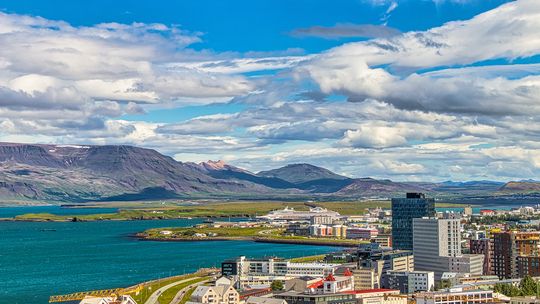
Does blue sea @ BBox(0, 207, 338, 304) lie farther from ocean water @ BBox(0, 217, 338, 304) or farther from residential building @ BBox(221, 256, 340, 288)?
residential building @ BBox(221, 256, 340, 288)

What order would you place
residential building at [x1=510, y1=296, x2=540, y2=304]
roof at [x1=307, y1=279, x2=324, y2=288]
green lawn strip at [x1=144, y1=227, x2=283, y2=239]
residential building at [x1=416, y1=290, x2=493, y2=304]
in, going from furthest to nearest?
green lawn strip at [x1=144, y1=227, x2=283, y2=239]
roof at [x1=307, y1=279, x2=324, y2=288]
residential building at [x1=416, y1=290, x2=493, y2=304]
residential building at [x1=510, y1=296, x2=540, y2=304]

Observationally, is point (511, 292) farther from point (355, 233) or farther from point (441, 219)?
point (355, 233)

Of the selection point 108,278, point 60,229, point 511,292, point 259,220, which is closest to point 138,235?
point 60,229

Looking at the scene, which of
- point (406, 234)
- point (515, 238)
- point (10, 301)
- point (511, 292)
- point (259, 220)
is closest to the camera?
point (511, 292)

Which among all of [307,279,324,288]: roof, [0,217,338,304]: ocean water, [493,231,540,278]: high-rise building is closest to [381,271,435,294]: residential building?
[307,279,324,288]: roof

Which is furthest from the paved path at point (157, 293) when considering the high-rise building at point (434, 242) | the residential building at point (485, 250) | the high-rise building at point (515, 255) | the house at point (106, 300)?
the high-rise building at point (515, 255)
